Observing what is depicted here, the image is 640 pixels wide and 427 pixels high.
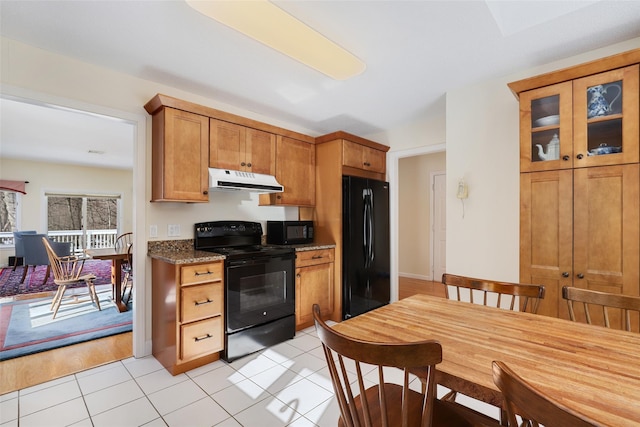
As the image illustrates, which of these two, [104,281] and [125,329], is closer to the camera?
[125,329]

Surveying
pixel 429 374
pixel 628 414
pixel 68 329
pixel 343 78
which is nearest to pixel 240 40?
pixel 343 78

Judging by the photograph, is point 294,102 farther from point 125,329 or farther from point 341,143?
point 125,329

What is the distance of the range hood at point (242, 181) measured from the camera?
2695 mm

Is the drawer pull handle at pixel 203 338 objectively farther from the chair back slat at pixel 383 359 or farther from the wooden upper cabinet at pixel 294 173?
the chair back slat at pixel 383 359

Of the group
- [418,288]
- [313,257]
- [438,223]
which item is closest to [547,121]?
[313,257]

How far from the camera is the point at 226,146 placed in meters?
2.88

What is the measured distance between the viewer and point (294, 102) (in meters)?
3.17

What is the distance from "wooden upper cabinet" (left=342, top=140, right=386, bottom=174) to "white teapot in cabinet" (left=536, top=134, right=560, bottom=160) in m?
1.89

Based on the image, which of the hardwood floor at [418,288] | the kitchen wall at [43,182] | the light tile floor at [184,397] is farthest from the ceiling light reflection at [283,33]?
the kitchen wall at [43,182]

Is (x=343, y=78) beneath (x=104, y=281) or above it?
above

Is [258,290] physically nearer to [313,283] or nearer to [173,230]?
[313,283]

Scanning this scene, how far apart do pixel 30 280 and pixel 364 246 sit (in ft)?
21.0

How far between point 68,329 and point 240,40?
3.52 m

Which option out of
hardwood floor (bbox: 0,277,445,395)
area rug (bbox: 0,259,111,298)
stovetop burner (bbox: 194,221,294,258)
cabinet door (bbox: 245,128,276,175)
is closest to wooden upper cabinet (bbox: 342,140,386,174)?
cabinet door (bbox: 245,128,276,175)
